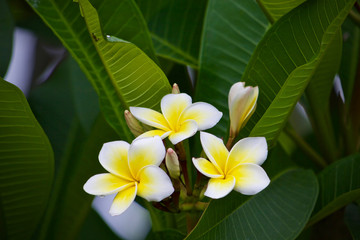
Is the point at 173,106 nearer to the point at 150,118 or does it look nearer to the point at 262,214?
the point at 150,118

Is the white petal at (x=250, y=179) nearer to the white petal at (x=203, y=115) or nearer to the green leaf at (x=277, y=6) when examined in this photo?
the white petal at (x=203, y=115)

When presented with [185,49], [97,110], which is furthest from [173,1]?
[97,110]

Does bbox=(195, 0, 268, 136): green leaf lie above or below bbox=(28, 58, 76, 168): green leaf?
above

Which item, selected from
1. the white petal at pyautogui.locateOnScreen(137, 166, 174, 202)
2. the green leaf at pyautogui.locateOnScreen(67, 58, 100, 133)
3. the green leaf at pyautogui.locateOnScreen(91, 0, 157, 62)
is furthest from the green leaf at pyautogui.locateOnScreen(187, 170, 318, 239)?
the green leaf at pyautogui.locateOnScreen(67, 58, 100, 133)

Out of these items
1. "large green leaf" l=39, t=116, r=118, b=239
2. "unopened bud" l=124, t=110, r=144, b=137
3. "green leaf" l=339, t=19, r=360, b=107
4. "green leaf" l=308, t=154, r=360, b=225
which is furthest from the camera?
"green leaf" l=339, t=19, r=360, b=107

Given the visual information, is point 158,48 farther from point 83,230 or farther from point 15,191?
point 83,230

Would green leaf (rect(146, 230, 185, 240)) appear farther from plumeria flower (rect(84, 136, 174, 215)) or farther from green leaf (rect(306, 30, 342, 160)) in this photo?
green leaf (rect(306, 30, 342, 160))

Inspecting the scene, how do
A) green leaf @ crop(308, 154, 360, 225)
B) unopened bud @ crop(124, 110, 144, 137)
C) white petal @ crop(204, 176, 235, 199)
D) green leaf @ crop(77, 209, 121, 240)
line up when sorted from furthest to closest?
1. green leaf @ crop(77, 209, 121, 240)
2. green leaf @ crop(308, 154, 360, 225)
3. unopened bud @ crop(124, 110, 144, 137)
4. white petal @ crop(204, 176, 235, 199)
